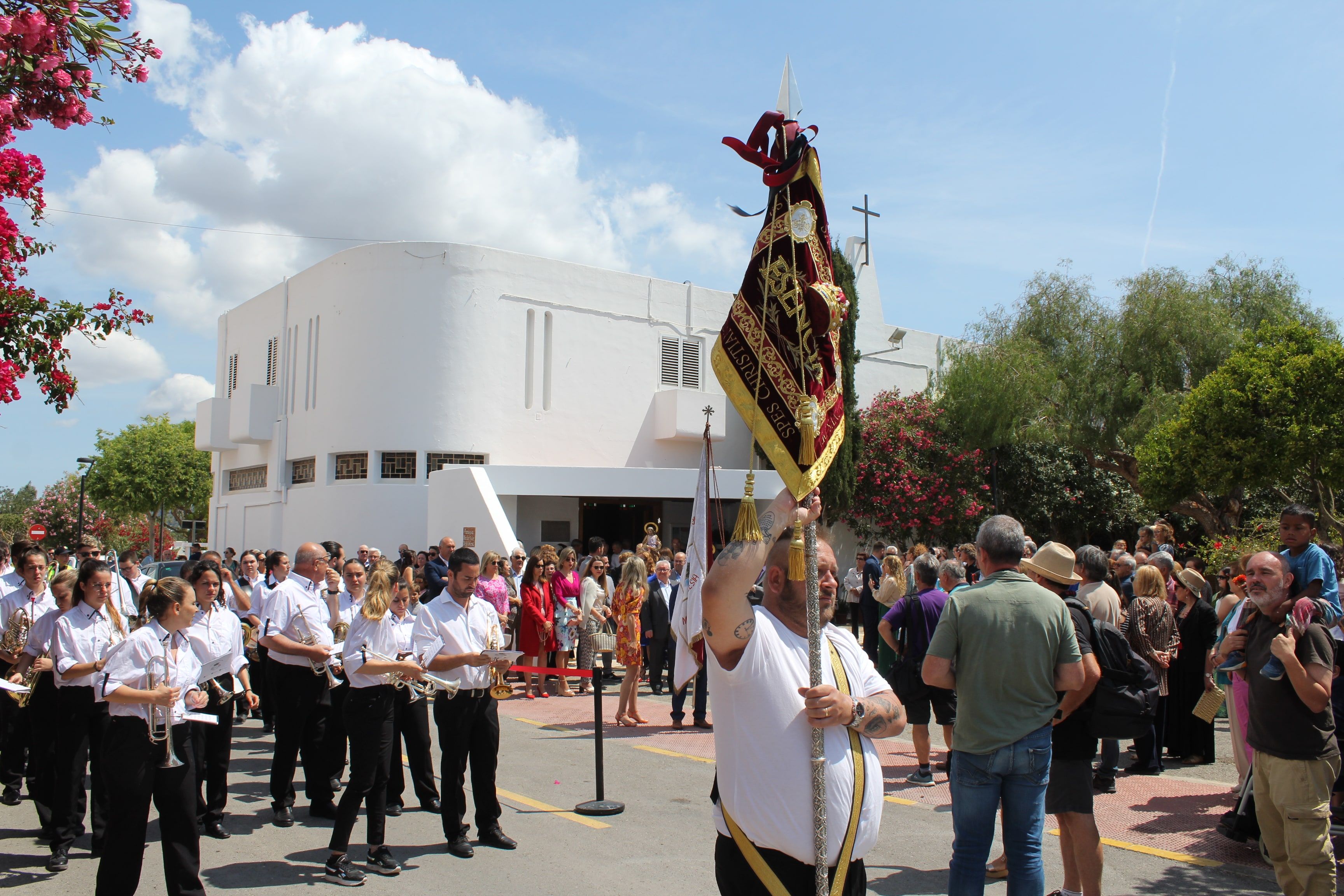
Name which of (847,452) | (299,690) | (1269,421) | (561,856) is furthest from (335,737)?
(847,452)

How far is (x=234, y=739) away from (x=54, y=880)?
15.2 ft

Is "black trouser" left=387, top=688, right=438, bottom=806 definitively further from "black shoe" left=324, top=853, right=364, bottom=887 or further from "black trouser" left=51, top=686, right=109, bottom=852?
"black trouser" left=51, top=686, right=109, bottom=852

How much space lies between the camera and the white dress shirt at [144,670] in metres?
5.05

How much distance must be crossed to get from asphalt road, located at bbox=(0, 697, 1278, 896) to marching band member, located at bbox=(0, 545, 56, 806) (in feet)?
0.83

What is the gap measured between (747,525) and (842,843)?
102 cm

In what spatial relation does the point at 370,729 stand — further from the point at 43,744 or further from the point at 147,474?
the point at 147,474

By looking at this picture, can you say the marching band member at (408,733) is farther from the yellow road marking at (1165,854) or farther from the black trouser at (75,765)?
the yellow road marking at (1165,854)

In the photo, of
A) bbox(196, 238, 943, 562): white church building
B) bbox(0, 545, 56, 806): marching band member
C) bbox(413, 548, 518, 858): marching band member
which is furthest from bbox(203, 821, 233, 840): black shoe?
bbox(196, 238, 943, 562): white church building

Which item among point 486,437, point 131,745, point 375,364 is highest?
point 375,364

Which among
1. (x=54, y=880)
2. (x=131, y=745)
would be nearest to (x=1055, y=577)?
(x=131, y=745)

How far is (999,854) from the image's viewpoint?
20.7ft

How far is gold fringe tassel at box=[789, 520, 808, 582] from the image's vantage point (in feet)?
10.4

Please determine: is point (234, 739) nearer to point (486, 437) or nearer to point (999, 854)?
point (999, 854)

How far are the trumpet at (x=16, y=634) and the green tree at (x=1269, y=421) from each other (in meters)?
19.0
